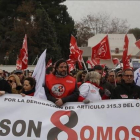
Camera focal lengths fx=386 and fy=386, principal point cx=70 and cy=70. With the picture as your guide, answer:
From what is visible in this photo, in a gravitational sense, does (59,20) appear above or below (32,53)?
above

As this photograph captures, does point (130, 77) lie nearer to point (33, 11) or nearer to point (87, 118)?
point (87, 118)

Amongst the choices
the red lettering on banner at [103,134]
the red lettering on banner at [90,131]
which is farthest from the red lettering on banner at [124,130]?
the red lettering on banner at [90,131]

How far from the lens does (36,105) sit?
602 cm

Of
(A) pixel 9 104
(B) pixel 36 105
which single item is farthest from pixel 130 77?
(A) pixel 9 104

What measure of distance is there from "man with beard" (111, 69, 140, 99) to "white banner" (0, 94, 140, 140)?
25 centimetres

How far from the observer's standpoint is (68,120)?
596cm

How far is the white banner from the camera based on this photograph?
582cm

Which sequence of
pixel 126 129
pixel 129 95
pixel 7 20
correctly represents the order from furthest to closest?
pixel 7 20 → pixel 129 95 → pixel 126 129

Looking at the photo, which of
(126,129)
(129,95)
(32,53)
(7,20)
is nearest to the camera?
(126,129)

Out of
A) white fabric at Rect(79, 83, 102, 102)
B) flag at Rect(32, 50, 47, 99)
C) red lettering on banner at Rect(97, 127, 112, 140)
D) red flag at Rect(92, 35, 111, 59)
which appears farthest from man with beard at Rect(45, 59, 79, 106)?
red flag at Rect(92, 35, 111, 59)

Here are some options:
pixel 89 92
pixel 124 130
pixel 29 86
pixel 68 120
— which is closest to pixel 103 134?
pixel 124 130

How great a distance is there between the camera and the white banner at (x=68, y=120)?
19.1ft

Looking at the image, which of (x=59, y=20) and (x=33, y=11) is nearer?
(x=33, y=11)

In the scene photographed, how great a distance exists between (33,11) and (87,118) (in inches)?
1566
